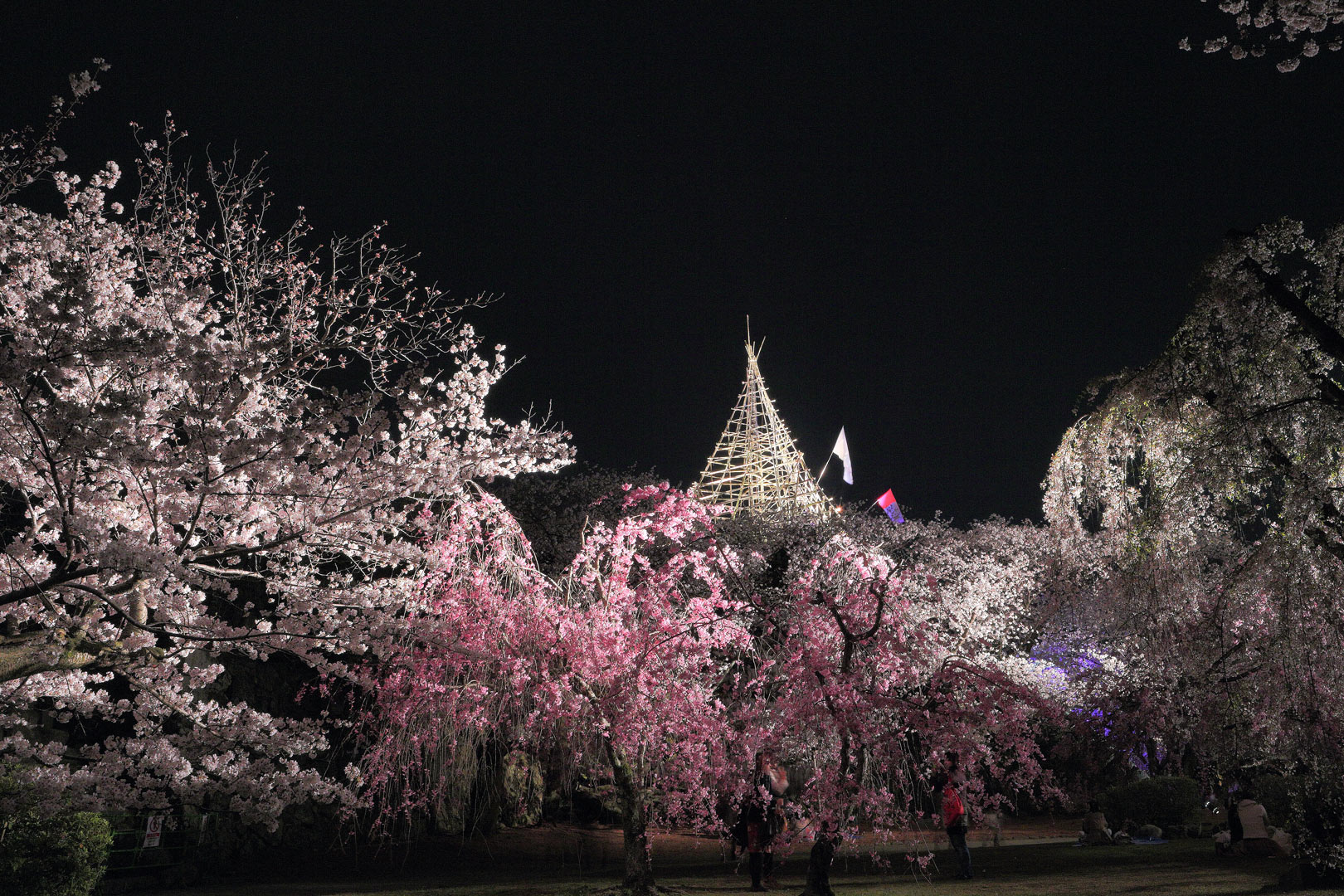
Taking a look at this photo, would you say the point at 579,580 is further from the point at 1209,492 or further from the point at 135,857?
the point at 135,857

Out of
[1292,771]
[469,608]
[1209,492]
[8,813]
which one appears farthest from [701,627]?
[1292,771]

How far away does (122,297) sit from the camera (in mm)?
6938

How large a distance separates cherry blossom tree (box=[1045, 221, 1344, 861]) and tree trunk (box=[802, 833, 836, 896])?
4.14 metres

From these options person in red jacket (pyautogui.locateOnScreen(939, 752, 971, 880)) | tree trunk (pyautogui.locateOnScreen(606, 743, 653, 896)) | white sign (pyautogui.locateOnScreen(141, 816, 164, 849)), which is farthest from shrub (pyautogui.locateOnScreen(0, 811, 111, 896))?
person in red jacket (pyautogui.locateOnScreen(939, 752, 971, 880))

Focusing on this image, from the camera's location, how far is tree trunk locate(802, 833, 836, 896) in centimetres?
805

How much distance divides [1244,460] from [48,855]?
1103 centimetres

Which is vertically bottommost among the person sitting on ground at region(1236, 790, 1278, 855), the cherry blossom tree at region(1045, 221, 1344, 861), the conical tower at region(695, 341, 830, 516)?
the person sitting on ground at region(1236, 790, 1278, 855)

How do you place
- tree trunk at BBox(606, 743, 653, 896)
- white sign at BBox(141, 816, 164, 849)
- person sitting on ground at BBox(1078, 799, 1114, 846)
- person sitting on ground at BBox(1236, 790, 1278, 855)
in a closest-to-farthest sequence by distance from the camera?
tree trunk at BBox(606, 743, 653, 896), person sitting on ground at BBox(1236, 790, 1278, 855), white sign at BBox(141, 816, 164, 849), person sitting on ground at BBox(1078, 799, 1114, 846)

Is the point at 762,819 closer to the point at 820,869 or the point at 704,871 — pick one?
the point at 820,869

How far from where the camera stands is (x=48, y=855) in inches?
318

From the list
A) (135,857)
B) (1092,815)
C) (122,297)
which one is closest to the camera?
(122,297)

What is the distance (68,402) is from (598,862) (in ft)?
40.9

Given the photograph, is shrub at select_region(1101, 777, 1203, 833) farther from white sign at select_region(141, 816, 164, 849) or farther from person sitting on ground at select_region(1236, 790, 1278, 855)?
white sign at select_region(141, 816, 164, 849)

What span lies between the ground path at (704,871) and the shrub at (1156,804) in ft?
3.65
